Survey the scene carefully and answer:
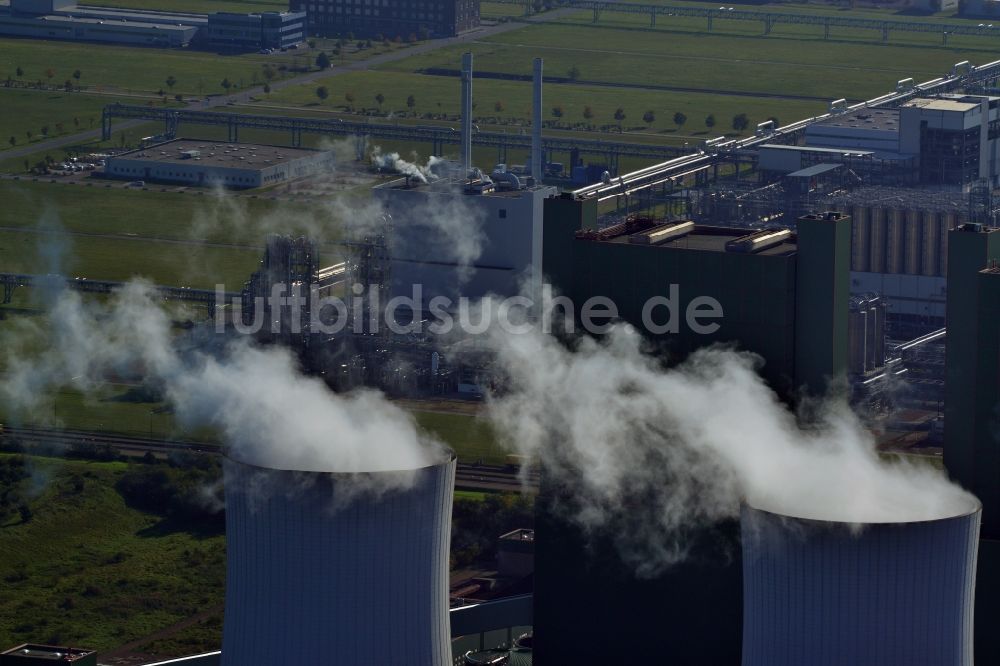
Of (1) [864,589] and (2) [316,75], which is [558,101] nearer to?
(2) [316,75]

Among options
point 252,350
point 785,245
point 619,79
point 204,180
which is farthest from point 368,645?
point 619,79

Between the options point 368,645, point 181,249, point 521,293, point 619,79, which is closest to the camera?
point 368,645

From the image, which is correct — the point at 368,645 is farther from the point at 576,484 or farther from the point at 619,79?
the point at 619,79

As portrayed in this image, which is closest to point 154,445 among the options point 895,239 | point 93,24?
point 895,239

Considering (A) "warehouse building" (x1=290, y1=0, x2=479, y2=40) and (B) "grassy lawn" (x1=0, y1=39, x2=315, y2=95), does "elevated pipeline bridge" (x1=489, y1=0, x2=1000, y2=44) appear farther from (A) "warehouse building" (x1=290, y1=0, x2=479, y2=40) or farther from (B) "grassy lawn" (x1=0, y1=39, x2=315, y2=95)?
(B) "grassy lawn" (x1=0, y1=39, x2=315, y2=95)

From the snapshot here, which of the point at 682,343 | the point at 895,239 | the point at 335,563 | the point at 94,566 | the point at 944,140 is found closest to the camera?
the point at 335,563

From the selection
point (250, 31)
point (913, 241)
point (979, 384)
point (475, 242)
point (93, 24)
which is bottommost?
point (979, 384)

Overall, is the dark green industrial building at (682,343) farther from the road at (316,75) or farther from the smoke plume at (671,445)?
the road at (316,75)
